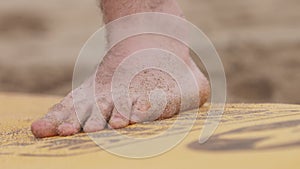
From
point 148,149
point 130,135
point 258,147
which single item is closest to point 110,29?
point 130,135

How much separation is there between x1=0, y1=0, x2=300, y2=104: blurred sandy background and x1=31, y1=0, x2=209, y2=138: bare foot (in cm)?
165

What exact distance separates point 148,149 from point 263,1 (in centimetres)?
326

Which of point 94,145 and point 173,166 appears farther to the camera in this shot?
point 94,145

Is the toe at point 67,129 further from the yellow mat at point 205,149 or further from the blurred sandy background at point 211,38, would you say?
the blurred sandy background at point 211,38

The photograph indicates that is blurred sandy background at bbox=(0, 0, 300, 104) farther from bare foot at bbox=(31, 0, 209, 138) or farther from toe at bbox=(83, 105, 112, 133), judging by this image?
toe at bbox=(83, 105, 112, 133)

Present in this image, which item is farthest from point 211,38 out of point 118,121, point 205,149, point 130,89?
point 205,149

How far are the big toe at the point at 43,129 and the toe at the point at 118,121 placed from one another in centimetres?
13

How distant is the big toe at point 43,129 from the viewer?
1.49m

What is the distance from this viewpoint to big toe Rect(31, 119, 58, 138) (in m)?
1.49

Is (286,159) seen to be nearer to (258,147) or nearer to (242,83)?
(258,147)

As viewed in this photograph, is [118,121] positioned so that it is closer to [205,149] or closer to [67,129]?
[67,129]

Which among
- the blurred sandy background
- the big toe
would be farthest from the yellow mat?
the blurred sandy background

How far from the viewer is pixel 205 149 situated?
117 cm

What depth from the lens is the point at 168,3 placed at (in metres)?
1.83
